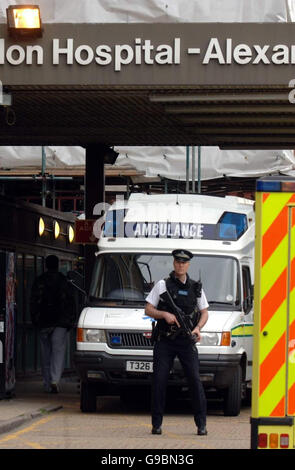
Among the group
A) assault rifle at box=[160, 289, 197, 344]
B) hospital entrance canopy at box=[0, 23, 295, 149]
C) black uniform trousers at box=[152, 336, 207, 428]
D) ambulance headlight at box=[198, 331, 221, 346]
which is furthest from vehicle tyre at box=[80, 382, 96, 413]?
hospital entrance canopy at box=[0, 23, 295, 149]

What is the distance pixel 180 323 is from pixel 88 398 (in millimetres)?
3168

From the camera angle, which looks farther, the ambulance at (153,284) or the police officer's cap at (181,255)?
the ambulance at (153,284)

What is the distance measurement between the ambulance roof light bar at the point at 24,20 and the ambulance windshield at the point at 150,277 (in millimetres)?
3395

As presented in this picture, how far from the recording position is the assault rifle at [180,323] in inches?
571

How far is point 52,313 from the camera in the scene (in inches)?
818

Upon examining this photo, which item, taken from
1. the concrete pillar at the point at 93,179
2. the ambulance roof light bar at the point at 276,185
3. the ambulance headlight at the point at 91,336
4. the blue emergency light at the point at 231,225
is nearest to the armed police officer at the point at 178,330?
the ambulance headlight at the point at 91,336

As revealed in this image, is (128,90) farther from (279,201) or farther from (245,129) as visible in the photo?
(279,201)

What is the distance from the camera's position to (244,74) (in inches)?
648

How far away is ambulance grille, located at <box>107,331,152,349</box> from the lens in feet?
55.4

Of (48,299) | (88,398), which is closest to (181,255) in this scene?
(88,398)

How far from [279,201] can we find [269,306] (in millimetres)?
745

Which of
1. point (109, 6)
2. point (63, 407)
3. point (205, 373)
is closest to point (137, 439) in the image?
point (205, 373)

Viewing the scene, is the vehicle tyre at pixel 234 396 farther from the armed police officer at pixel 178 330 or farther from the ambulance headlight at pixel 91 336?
the armed police officer at pixel 178 330

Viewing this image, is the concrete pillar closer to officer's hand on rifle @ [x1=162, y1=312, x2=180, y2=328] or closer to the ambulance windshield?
the ambulance windshield
